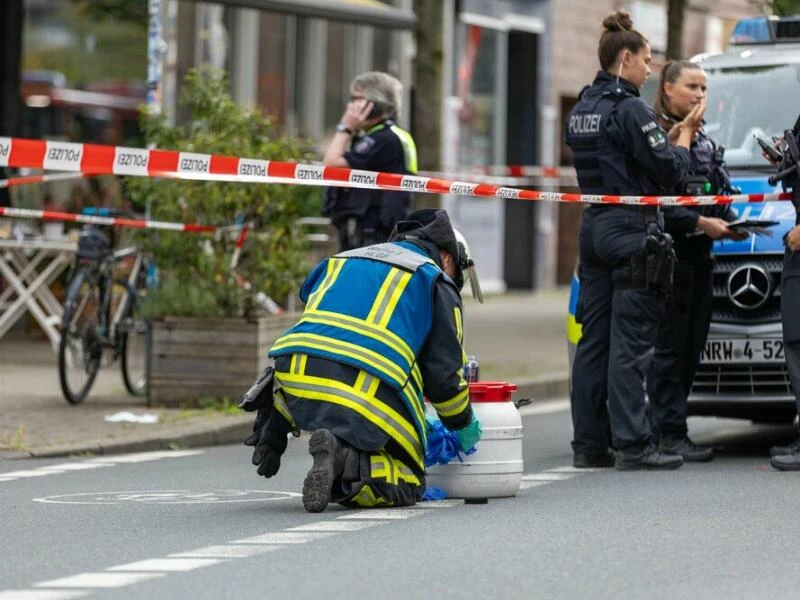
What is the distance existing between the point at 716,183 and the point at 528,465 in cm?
168

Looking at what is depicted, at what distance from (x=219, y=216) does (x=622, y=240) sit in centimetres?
369

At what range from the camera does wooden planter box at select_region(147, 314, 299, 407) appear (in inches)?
499

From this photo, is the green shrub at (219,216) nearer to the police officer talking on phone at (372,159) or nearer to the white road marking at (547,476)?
the police officer talking on phone at (372,159)

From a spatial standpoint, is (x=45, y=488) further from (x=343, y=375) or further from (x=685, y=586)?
(x=685, y=586)

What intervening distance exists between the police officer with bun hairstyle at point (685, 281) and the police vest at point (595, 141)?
0.43 metres

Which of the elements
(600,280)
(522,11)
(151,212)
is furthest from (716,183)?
(522,11)

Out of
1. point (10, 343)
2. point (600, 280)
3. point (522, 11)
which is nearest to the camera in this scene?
point (600, 280)

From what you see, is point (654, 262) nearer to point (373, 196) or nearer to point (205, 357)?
point (373, 196)

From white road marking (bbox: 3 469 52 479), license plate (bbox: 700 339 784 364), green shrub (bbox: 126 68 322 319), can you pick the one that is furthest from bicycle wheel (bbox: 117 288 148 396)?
license plate (bbox: 700 339 784 364)

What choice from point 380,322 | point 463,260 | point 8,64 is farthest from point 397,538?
point 8,64

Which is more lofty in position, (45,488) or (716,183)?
(716,183)

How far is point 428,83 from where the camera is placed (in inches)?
677

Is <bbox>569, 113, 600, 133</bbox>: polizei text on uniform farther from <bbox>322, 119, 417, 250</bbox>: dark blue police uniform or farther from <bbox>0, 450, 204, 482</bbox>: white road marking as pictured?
<bbox>0, 450, 204, 482</bbox>: white road marking

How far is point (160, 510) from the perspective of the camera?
8.51 metres
